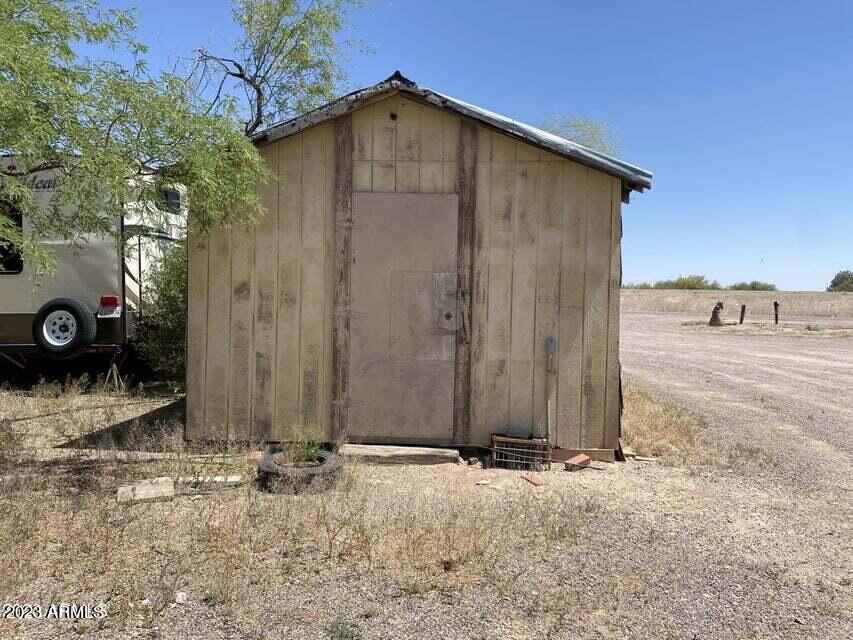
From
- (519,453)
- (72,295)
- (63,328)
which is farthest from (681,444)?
(72,295)

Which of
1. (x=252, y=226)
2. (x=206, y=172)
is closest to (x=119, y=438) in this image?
(x=252, y=226)

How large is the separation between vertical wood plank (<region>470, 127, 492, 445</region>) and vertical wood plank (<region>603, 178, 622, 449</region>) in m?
1.27

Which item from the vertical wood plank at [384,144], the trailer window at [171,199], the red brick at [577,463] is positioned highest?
the vertical wood plank at [384,144]

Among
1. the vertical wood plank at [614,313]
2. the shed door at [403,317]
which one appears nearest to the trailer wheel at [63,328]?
the shed door at [403,317]

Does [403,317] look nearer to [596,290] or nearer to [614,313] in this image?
[596,290]

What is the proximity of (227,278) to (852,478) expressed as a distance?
6.56 metres

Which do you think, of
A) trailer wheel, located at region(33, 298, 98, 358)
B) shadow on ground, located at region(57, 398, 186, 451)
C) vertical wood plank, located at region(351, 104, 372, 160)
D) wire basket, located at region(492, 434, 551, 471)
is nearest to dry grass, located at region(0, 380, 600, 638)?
wire basket, located at region(492, 434, 551, 471)

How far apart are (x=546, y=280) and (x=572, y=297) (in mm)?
320

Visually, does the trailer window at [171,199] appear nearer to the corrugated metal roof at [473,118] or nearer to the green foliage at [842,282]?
the corrugated metal roof at [473,118]

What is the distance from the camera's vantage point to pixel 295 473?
522 centimetres

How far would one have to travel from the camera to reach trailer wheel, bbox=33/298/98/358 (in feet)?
30.5

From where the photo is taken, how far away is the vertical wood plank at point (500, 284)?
21.7 ft

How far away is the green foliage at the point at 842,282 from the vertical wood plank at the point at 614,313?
2122 inches

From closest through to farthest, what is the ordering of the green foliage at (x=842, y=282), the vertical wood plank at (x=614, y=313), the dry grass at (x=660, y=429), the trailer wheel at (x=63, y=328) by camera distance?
the vertical wood plank at (x=614, y=313) < the dry grass at (x=660, y=429) < the trailer wheel at (x=63, y=328) < the green foliage at (x=842, y=282)
